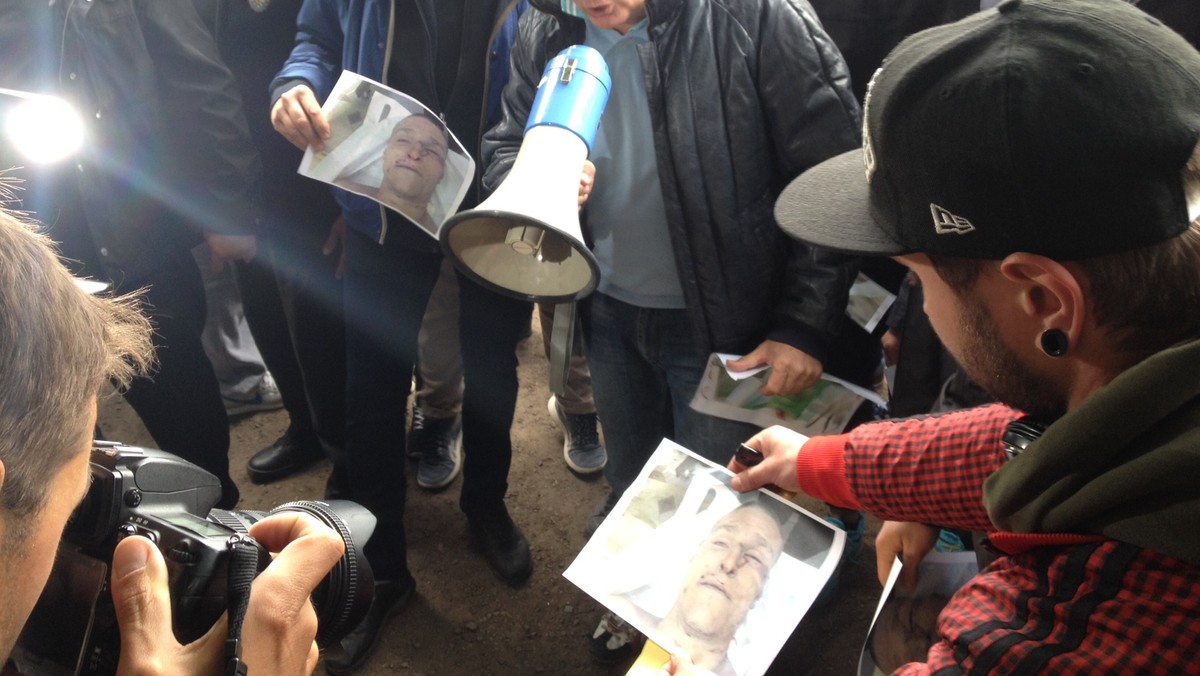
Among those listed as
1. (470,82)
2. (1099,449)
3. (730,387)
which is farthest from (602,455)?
(1099,449)

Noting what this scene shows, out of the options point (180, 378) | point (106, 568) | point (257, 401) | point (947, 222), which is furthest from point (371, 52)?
point (257, 401)

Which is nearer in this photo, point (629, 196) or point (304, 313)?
point (629, 196)

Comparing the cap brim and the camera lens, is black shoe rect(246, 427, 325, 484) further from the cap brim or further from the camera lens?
the cap brim

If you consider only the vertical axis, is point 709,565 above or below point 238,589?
below

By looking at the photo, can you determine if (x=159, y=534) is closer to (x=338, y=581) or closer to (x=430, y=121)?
(x=338, y=581)

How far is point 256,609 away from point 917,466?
3.32ft

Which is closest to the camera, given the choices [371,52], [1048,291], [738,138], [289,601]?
[1048,291]

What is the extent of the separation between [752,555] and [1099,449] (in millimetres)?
709

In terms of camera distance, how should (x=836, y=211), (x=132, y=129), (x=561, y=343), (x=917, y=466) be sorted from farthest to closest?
(x=132, y=129) < (x=561, y=343) < (x=917, y=466) < (x=836, y=211)

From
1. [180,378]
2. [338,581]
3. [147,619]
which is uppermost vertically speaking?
[147,619]

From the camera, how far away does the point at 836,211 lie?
3.55 feet

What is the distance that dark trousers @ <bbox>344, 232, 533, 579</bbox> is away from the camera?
2.04 meters

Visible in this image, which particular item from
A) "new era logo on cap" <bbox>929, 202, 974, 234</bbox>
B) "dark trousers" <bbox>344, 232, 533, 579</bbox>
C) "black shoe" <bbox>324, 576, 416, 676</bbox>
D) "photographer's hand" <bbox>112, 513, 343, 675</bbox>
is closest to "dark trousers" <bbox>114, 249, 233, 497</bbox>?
"dark trousers" <bbox>344, 232, 533, 579</bbox>

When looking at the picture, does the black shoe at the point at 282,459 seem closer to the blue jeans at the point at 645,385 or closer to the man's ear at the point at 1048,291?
the blue jeans at the point at 645,385
